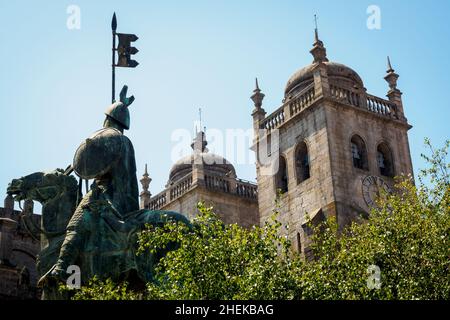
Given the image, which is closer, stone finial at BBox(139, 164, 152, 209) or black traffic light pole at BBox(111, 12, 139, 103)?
black traffic light pole at BBox(111, 12, 139, 103)

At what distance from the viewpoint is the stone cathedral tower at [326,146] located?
4038 cm

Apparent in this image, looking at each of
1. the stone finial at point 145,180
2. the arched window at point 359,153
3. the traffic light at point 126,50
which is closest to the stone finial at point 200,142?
the stone finial at point 145,180

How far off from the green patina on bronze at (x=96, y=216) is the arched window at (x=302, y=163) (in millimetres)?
22923

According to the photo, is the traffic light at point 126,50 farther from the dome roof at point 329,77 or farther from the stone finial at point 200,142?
the stone finial at point 200,142

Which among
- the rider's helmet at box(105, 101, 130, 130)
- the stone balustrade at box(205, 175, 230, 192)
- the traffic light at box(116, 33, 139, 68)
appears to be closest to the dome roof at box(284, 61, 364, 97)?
the stone balustrade at box(205, 175, 230, 192)

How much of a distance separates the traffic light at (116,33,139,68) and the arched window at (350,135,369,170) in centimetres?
2109

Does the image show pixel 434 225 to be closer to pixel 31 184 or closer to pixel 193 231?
pixel 193 231

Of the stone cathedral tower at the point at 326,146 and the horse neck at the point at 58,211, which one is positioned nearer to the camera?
the horse neck at the point at 58,211

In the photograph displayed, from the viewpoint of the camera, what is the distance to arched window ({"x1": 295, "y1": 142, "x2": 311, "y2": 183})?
42.6m

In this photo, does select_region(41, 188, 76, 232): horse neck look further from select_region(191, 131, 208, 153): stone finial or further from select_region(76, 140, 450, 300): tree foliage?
select_region(191, 131, 208, 153): stone finial

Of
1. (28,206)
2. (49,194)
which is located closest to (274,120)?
(28,206)
